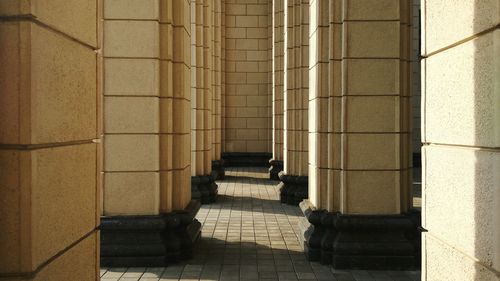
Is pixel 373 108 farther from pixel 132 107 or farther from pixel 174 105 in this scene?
pixel 132 107

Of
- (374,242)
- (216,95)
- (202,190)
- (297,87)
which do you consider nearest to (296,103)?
(297,87)

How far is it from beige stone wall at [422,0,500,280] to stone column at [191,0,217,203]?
804 cm

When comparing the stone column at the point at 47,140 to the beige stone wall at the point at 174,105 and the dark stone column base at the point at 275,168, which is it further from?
the dark stone column base at the point at 275,168

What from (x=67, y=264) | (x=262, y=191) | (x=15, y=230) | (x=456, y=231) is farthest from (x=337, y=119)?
(x=262, y=191)

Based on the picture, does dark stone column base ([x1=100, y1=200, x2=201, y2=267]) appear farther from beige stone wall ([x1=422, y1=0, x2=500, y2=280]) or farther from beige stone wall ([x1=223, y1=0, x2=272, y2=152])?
beige stone wall ([x1=223, y1=0, x2=272, y2=152])

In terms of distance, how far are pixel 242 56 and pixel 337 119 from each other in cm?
1332

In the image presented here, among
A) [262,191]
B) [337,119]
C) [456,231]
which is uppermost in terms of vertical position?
[337,119]

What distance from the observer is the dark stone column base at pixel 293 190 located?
35.0 feet

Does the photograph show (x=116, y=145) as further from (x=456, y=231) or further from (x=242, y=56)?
(x=242, y=56)

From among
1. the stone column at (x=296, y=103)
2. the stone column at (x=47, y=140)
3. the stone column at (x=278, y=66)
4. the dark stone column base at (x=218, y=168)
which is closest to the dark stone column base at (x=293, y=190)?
the stone column at (x=296, y=103)

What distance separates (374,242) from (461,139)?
3.64m

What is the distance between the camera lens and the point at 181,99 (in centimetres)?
650

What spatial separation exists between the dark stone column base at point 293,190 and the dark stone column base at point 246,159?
27.3ft

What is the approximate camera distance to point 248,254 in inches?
262
